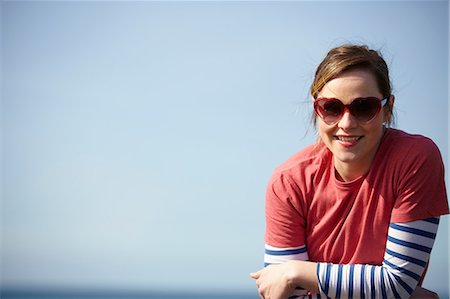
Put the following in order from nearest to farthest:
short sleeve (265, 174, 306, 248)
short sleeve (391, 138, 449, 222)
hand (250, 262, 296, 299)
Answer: short sleeve (391, 138, 449, 222)
hand (250, 262, 296, 299)
short sleeve (265, 174, 306, 248)

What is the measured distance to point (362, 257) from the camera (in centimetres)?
406

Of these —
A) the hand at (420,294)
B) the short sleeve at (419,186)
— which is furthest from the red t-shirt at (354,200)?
the hand at (420,294)

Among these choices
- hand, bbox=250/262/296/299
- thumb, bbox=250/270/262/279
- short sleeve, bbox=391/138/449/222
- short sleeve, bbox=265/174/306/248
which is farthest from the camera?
thumb, bbox=250/270/262/279

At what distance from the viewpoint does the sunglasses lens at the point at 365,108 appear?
3.94m

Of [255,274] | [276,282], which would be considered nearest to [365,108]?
[276,282]

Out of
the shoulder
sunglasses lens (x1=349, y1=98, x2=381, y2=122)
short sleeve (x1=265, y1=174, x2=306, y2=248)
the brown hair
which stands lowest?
short sleeve (x1=265, y1=174, x2=306, y2=248)

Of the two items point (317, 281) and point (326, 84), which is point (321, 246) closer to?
point (317, 281)

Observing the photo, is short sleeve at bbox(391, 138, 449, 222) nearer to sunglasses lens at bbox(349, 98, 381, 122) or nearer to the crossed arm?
the crossed arm

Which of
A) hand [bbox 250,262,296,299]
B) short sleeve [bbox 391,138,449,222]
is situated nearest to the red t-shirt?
short sleeve [bbox 391,138,449,222]

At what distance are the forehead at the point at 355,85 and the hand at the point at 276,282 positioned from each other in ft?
3.27

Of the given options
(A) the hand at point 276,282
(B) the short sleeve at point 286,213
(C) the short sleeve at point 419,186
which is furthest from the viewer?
(B) the short sleeve at point 286,213

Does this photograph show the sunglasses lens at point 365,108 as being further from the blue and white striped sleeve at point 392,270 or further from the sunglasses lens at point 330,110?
the blue and white striped sleeve at point 392,270

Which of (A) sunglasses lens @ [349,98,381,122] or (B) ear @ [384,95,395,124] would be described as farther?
(B) ear @ [384,95,395,124]

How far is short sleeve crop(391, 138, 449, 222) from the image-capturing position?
12.8 feet
